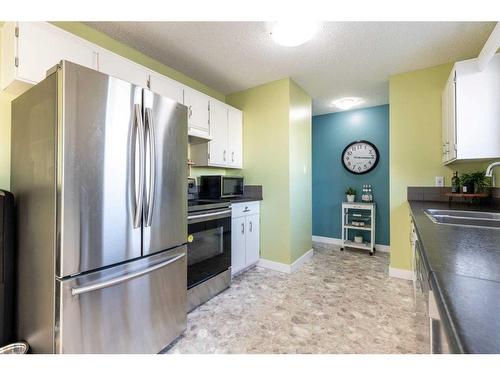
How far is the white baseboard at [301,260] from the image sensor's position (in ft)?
9.30

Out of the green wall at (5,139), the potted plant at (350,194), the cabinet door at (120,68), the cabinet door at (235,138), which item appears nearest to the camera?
the green wall at (5,139)

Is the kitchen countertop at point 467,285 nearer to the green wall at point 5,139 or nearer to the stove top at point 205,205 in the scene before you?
the stove top at point 205,205

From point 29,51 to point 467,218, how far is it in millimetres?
3061

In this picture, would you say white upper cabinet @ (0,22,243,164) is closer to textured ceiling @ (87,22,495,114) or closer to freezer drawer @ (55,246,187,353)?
textured ceiling @ (87,22,495,114)

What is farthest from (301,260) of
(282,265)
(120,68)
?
(120,68)

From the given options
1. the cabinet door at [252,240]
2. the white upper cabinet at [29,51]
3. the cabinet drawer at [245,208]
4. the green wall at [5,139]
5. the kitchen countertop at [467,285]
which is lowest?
the cabinet door at [252,240]

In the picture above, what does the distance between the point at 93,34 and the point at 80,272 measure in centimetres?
196

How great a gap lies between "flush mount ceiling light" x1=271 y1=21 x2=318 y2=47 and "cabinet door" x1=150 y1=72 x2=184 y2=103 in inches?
41.6

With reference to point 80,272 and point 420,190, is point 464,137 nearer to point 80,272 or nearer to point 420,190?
point 420,190

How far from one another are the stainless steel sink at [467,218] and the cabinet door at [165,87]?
2.36 m

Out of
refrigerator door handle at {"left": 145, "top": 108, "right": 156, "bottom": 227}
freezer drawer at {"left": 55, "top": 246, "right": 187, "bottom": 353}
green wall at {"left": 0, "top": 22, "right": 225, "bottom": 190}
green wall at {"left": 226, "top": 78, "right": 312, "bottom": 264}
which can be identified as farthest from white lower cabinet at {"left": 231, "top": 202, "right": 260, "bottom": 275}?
refrigerator door handle at {"left": 145, "top": 108, "right": 156, "bottom": 227}

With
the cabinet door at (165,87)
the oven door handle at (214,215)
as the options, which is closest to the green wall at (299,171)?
the oven door handle at (214,215)
